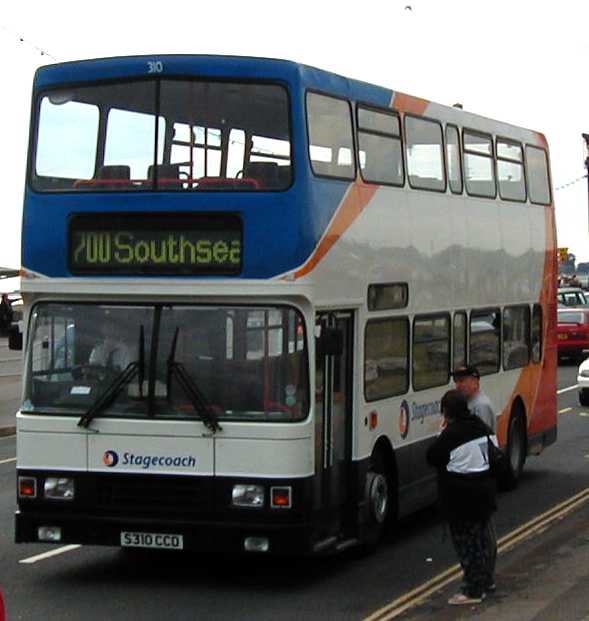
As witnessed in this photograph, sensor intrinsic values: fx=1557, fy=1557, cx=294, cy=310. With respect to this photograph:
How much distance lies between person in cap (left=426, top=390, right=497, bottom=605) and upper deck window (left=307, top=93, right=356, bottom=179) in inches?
87.6

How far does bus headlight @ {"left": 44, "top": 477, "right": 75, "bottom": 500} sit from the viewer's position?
38.1 feet

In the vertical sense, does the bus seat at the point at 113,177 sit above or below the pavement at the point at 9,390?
above

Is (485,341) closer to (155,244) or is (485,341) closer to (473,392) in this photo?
(473,392)

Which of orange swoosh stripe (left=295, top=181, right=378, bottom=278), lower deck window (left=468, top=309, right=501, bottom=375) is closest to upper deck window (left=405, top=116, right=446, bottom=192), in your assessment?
orange swoosh stripe (left=295, top=181, right=378, bottom=278)

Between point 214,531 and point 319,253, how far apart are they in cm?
222

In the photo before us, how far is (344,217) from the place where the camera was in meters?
12.3

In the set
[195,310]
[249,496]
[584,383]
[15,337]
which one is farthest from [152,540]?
[584,383]

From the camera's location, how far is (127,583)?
1201cm

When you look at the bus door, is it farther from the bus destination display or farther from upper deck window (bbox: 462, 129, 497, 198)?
upper deck window (bbox: 462, 129, 497, 198)

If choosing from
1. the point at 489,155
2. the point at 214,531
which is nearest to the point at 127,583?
the point at 214,531

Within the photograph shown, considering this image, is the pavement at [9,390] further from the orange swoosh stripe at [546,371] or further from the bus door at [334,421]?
the bus door at [334,421]

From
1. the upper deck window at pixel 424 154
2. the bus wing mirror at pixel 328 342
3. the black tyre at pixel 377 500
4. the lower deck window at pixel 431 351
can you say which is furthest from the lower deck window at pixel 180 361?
the upper deck window at pixel 424 154

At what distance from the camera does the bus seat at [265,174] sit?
37.9 ft

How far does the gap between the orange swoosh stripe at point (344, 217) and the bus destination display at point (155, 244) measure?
1.84 feet
